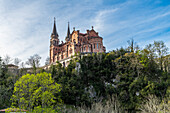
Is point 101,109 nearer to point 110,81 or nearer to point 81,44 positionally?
point 110,81

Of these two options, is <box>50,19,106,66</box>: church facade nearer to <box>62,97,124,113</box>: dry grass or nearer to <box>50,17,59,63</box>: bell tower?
<box>50,17,59,63</box>: bell tower

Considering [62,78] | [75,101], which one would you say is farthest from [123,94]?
[62,78]

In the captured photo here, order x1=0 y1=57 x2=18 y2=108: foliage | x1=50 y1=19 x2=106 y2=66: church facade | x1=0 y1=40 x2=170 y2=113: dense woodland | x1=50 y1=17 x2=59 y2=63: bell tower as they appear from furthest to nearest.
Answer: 1. x1=50 y1=17 x2=59 y2=63: bell tower
2. x1=50 y1=19 x2=106 y2=66: church facade
3. x1=0 y1=57 x2=18 y2=108: foliage
4. x1=0 y1=40 x2=170 y2=113: dense woodland

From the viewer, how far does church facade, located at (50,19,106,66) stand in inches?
1553

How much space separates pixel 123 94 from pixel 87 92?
5923 mm

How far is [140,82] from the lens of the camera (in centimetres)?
2388

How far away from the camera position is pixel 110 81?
27.2 meters

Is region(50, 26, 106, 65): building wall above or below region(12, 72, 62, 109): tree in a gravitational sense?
above

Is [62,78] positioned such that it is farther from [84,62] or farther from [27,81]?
[27,81]

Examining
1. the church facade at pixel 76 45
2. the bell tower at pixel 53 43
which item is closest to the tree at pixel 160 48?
the church facade at pixel 76 45

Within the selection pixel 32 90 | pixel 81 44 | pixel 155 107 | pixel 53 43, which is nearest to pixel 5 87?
pixel 32 90

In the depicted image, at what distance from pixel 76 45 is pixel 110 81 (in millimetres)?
17110

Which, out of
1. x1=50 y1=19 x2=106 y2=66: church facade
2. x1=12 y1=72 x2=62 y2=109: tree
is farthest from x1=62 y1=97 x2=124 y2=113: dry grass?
x1=50 y1=19 x2=106 y2=66: church facade

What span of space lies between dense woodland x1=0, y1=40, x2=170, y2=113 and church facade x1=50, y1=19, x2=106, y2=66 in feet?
28.7
